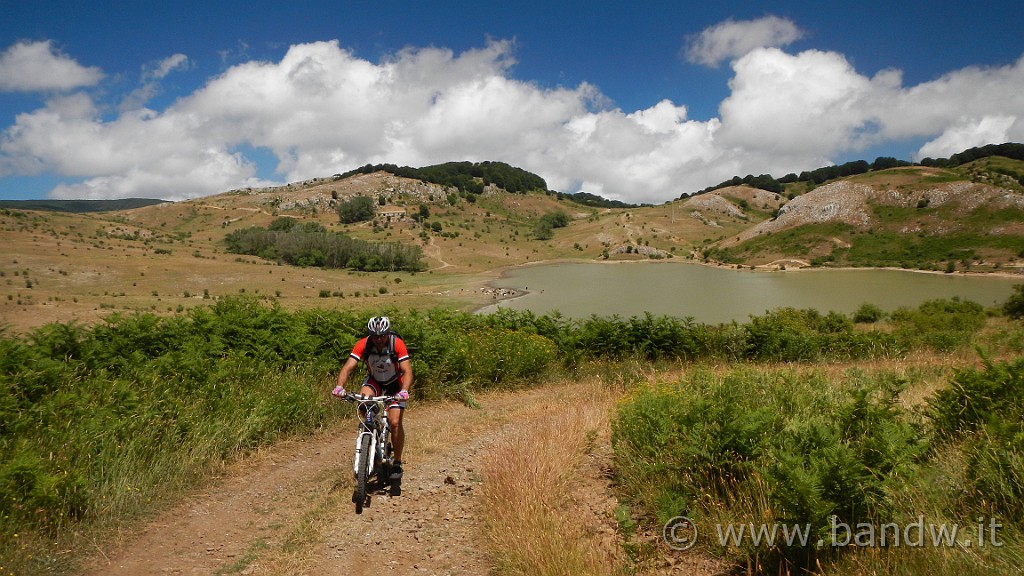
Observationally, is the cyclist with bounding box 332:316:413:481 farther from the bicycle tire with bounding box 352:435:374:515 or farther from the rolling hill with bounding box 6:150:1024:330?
the rolling hill with bounding box 6:150:1024:330

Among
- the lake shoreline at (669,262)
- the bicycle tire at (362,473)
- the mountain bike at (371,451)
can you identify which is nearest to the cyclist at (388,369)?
the mountain bike at (371,451)

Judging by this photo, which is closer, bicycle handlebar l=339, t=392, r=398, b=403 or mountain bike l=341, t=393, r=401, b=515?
mountain bike l=341, t=393, r=401, b=515

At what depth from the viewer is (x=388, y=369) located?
6680 millimetres

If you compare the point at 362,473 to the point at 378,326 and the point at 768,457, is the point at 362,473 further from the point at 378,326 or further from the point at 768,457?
the point at 768,457

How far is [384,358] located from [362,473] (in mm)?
1453

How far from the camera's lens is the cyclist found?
6.50 m

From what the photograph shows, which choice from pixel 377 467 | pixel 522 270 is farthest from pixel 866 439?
pixel 522 270

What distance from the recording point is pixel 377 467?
646 cm

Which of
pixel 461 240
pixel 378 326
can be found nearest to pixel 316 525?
pixel 378 326

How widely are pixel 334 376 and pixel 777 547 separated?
349 inches

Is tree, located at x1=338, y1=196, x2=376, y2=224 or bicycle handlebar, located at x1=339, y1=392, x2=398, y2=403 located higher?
tree, located at x1=338, y1=196, x2=376, y2=224

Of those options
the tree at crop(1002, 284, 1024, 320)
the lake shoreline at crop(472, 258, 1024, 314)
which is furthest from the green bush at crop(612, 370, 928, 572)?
the tree at crop(1002, 284, 1024, 320)

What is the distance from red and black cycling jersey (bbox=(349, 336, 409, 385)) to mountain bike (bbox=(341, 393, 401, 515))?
15.0 inches

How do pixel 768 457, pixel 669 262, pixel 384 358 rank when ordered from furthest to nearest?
1. pixel 669 262
2. pixel 384 358
3. pixel 768 457
